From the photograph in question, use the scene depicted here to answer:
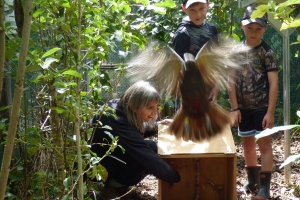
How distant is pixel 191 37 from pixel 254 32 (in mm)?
474

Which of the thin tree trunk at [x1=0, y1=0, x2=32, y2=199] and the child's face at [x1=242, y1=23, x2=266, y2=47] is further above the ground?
the child's face at [x1=242, y1=23, x2=266, y2=47]

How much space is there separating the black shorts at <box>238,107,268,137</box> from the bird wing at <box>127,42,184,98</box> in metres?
0.80

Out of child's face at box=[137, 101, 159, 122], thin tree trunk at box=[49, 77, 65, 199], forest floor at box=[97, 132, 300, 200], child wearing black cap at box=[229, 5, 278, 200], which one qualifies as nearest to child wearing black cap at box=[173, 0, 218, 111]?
child's face at box=[137, 101, 159, 122]

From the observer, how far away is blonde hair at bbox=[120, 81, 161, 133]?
3.04 meters

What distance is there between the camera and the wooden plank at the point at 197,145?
9.51ft

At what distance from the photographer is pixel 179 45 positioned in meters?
3.26

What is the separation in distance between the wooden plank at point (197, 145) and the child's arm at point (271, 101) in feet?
1.05

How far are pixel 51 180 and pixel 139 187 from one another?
1.45 metres

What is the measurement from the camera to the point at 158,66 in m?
2.87

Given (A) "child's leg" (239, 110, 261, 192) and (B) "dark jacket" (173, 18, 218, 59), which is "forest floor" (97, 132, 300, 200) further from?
(B) "dark jacket" (173, 18, 218, 59)

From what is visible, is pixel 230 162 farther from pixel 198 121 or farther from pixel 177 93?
pixel 177 93

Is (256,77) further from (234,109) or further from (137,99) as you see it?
(137,99)

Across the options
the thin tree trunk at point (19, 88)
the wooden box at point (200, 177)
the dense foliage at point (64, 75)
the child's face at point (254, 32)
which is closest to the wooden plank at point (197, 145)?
the wooden box at point (200, 177)

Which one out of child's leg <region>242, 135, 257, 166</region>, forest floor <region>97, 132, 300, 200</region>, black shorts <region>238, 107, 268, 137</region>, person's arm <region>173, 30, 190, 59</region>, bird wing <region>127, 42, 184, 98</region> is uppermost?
person's arm <region>173, 30, 190, 59</region>
